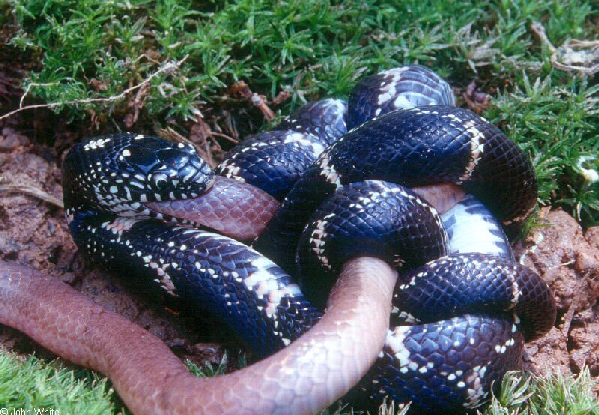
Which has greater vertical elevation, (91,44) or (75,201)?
(91,44)

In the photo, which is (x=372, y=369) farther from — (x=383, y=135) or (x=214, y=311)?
(x=383, y=135)

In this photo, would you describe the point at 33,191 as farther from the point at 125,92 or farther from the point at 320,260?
the point at 320,260

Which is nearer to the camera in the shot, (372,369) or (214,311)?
(372,369)

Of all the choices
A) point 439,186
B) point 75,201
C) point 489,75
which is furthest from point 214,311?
point 489,75

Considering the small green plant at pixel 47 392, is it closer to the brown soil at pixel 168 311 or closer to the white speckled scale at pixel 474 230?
the brown soil at pixel 168 311

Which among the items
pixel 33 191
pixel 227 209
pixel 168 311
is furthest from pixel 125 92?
pixel 168 311

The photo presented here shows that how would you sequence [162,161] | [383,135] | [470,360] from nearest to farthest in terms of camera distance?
[470,360] < [383,135] < [162,161]
